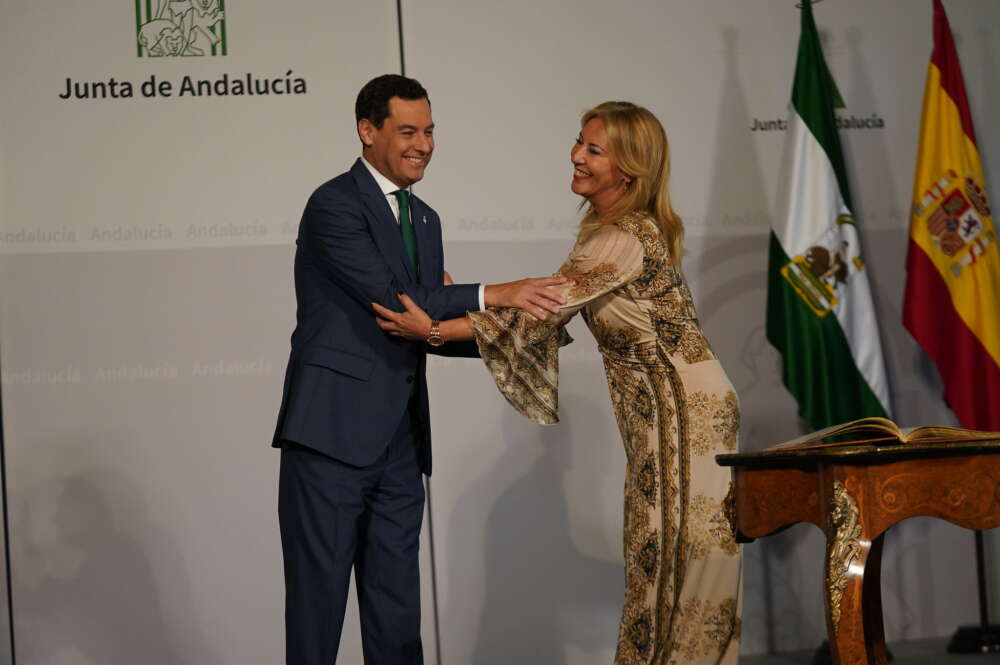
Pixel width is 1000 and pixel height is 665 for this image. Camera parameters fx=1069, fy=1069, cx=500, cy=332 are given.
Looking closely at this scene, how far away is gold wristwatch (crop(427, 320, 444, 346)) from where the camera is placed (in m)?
2.72

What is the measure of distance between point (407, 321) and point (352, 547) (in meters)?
0.60

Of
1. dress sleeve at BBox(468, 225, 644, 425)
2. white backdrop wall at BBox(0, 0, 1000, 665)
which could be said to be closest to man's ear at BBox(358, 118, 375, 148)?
dress sleeve at BBox(468, 225, 644, 425)

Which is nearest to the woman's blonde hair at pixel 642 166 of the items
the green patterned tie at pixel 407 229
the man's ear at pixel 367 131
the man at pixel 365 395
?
the man at pixel 365 395

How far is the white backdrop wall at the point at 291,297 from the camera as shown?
4098 mm

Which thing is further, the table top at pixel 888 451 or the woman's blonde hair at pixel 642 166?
the woman's blonde hair at pixel 642 166

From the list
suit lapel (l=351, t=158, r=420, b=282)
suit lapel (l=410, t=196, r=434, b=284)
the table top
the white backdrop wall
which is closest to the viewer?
the table top

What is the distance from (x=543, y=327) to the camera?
9.09 ft

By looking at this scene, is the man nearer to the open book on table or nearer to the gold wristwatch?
the gold wristwatch

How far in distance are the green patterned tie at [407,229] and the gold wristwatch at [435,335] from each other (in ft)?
0.76

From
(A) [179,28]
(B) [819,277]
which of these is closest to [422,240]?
(A) [179,28]

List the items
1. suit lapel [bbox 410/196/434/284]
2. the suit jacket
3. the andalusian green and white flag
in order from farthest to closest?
the andalusian green and white flag → suit lapel [bbox 410/196/434/284] → the suit jacket

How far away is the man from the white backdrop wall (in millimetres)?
1431

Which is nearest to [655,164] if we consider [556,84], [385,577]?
[385,577]

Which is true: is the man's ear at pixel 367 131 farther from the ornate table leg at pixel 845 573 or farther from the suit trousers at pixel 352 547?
the ornate table leg at pixel 845 573
